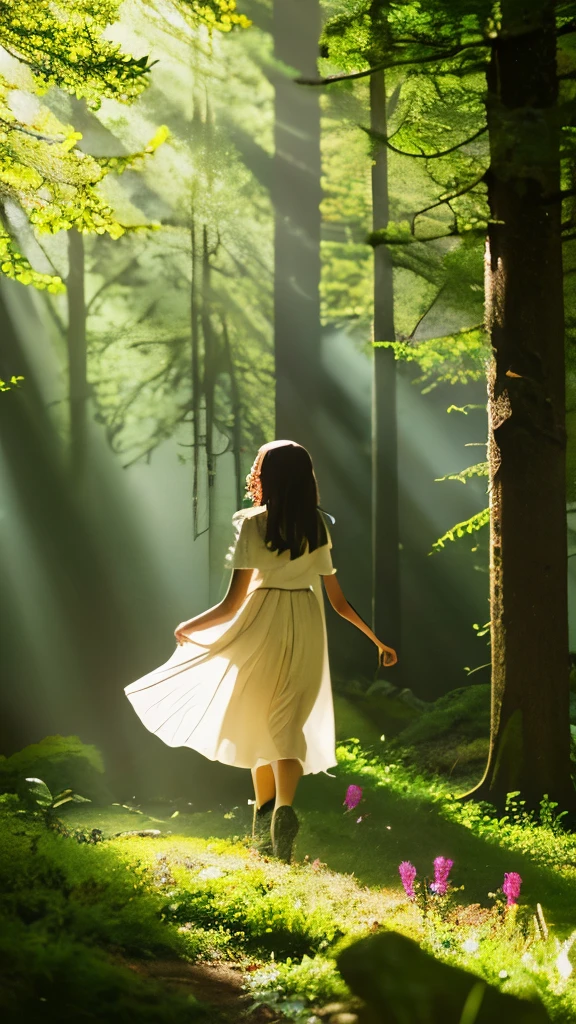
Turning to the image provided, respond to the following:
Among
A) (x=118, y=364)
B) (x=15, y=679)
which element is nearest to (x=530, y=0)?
(x=118, y=364)

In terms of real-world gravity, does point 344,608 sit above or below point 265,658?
above

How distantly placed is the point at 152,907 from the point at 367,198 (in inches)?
266

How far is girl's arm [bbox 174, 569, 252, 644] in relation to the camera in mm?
3990

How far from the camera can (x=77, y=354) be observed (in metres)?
7.36

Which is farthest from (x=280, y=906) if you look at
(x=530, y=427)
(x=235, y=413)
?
(x=235, y=413)

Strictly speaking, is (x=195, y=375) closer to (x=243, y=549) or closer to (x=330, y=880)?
(x=243, y=549)

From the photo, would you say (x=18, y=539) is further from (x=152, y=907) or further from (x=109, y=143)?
(x=152, y=907)

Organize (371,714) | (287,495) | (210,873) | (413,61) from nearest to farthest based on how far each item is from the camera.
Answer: (210,873), (287,495), (413,61), (371,714)

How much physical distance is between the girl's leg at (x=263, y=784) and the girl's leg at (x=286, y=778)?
218 millimetres

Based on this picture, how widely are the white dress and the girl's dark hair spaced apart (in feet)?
0.24

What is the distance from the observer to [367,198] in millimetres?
7984

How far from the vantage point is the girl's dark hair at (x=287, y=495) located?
12.9 ft

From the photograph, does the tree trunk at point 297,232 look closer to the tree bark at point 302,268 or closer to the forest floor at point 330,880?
the tree bark at point 302,268

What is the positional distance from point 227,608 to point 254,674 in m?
0.36
